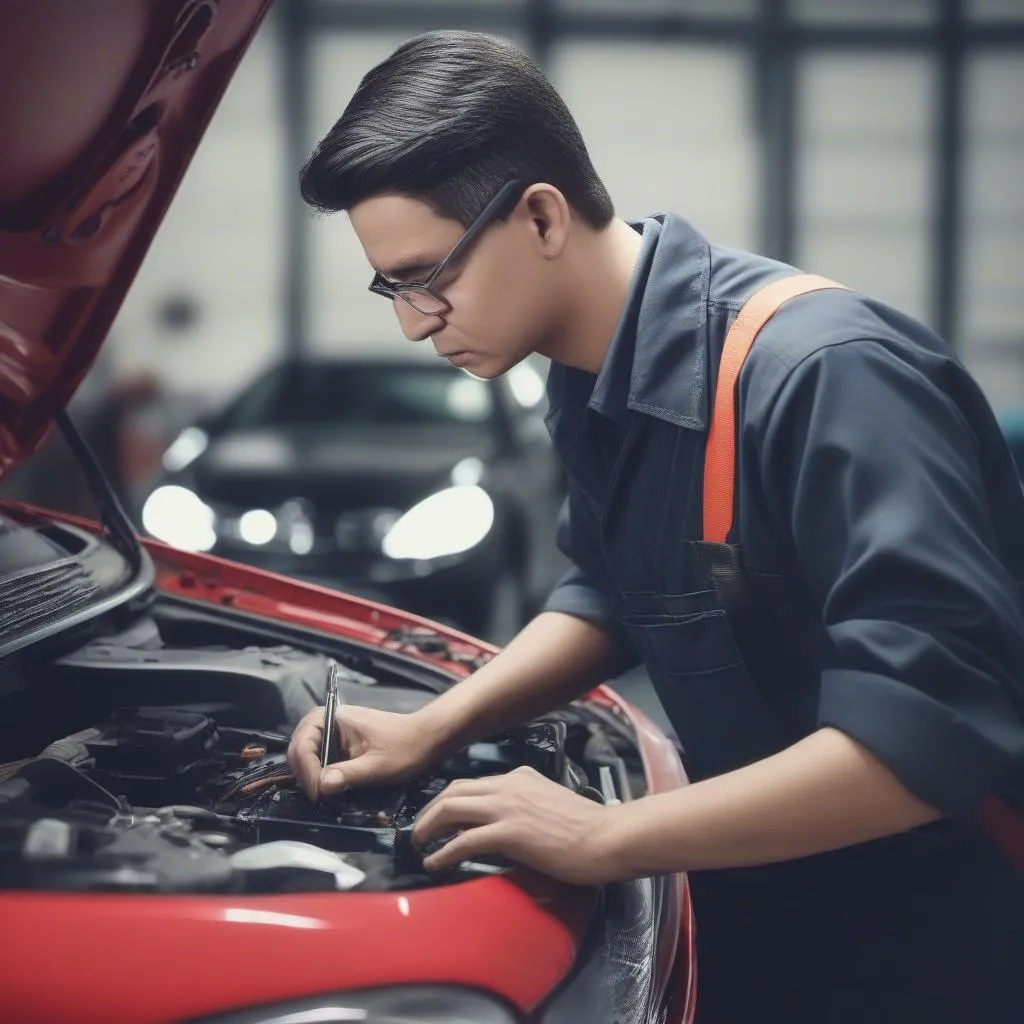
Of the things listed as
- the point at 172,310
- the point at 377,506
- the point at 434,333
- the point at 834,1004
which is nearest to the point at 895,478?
the point at 434,333

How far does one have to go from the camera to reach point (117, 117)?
139 centimetres

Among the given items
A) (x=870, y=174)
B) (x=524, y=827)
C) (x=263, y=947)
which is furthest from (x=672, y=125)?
(x=263, y=947)

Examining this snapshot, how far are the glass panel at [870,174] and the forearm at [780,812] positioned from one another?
28.4 ft

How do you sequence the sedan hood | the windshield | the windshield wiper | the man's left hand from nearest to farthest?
1. the man's left hand
2. the windshield wiper
3. the sedan hood
4. the windshield

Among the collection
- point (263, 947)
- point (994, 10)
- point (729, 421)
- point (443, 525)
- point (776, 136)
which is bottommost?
point (443, 525)

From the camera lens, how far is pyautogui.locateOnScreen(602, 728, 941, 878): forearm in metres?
0.97

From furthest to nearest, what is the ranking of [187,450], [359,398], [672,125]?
[672,125]
[359,398]
[187,450]

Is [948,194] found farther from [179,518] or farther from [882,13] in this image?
[179,518]

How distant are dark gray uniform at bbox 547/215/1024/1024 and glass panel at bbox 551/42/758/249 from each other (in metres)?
7.82

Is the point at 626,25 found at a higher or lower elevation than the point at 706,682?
lower

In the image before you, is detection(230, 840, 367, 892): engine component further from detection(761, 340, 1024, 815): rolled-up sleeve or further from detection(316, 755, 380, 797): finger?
detection(761, 340, 1024, 815): rolled-up sleeve

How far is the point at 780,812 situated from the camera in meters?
0.97

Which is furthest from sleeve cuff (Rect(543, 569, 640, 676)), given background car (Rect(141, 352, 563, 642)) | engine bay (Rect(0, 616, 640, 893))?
background car (Rect(141, 352, 563, 642))

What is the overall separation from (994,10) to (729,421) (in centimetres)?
930
